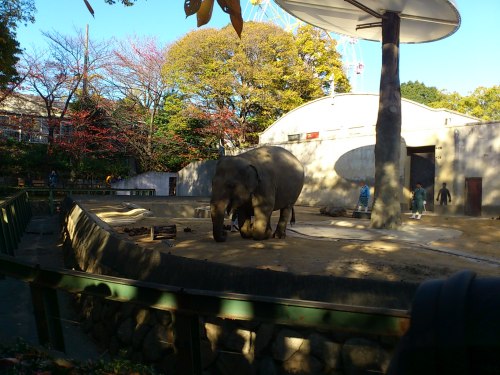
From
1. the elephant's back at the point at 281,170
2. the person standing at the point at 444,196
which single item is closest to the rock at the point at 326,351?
the elephant's back at the point at 281,170

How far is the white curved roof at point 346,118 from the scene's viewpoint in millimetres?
21031

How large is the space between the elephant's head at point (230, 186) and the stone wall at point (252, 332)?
156 cm

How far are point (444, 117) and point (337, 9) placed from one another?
958 centimetres

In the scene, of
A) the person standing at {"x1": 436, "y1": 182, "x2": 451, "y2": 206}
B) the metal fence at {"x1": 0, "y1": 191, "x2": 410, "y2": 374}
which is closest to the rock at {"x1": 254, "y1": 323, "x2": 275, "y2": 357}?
the metal fence at {"x1": 0, "y1": 191, "x2": 410, "y2": 374}

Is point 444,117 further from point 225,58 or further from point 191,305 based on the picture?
point 191,305

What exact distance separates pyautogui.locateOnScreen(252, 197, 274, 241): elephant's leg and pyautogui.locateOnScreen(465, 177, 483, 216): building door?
12.4 m

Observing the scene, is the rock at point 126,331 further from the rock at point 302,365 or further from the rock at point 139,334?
the rock at point 302,365

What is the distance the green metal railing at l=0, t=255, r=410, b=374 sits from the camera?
212 centimetres

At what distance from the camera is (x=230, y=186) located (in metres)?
7.66

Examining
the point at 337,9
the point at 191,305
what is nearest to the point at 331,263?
the point at 191,305

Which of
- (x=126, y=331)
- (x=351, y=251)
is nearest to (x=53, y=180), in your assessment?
(x=126, y=331)

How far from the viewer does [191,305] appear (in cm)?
266

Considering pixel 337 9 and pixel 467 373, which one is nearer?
pixel 467 373

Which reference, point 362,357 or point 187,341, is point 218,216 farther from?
point 187,341
